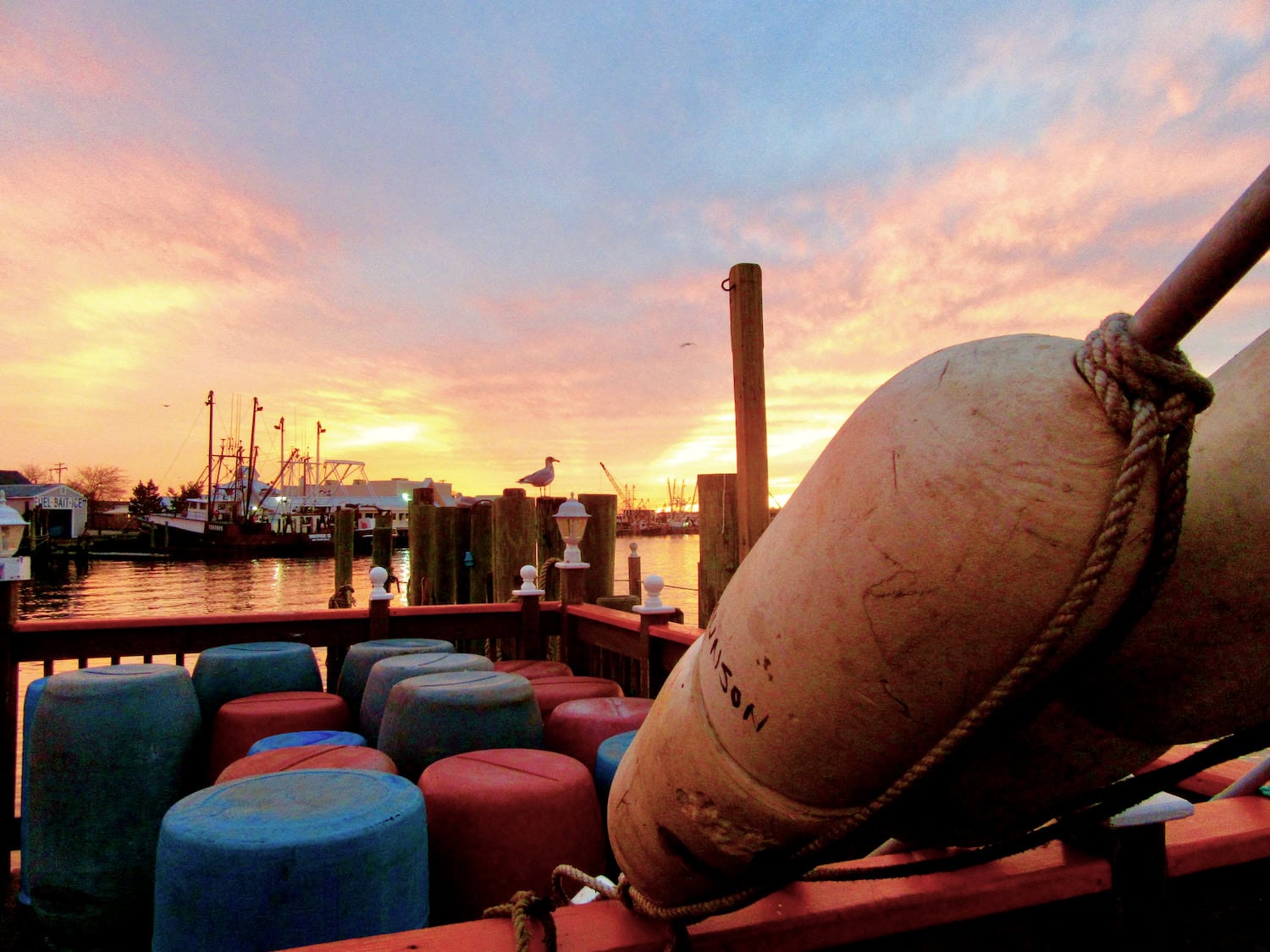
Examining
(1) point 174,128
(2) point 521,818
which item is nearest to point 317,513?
(1) point 174,128

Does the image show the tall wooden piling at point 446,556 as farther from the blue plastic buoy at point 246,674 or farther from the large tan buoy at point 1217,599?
the large tan buoy at point 1217,599

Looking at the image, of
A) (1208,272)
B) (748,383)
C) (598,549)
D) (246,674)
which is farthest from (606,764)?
(598,549)

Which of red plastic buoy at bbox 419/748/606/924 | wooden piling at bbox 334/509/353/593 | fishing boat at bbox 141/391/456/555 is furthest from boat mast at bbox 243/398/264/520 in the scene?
red plastic buoy at bbox 419/748/606/924

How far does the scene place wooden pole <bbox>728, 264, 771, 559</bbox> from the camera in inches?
161

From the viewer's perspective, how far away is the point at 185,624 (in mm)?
5328

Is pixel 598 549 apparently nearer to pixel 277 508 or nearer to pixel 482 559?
pixel 482 559

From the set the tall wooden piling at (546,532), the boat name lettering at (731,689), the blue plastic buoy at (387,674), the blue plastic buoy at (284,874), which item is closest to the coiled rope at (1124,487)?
the boat name lettering at (731,689)

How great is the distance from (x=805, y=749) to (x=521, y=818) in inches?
79.0

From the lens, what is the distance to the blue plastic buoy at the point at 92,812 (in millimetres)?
3277

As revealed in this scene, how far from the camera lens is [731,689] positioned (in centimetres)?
103

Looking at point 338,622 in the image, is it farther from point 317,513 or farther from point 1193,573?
point 317,513

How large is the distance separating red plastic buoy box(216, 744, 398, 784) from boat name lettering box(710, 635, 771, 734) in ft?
7.25

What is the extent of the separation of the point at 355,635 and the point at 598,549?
2584mm

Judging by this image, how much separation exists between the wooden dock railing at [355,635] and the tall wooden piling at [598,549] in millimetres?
1008
